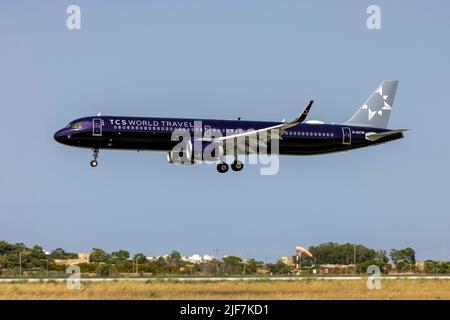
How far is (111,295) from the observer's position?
166 ft

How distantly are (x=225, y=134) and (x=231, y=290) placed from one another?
2164 centimetres

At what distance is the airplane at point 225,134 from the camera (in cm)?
7162

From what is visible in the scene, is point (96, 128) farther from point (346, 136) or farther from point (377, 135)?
point (377, 135)

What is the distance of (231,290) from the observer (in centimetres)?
5616

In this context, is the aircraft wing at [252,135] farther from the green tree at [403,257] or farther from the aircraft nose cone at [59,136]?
the green tree at [403,257]

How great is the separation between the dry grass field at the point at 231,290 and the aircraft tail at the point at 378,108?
80.0 feet

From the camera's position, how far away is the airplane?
235 ft

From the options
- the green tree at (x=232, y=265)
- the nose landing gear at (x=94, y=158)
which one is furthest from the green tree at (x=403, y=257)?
the nose landing gear at (x=94, y=158)

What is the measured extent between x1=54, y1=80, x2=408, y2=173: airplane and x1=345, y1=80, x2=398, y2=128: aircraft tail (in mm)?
88

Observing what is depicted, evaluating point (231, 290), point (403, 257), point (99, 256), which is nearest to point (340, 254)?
point (403, 257)
